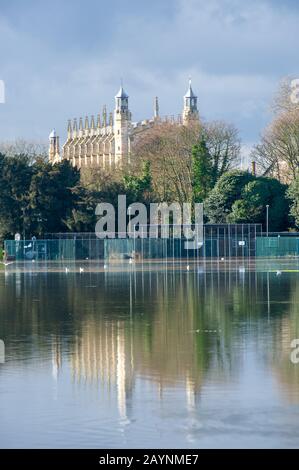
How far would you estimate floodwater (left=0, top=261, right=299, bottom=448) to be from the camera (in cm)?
1802

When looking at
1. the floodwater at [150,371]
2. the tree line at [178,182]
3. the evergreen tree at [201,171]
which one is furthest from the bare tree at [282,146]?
the floodwater at [150,371]

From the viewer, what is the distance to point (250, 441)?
1733 cm

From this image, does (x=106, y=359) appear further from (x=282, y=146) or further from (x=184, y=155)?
(x=184, y=155)

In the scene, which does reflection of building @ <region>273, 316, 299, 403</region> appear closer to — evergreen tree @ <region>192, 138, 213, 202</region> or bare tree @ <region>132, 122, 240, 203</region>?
evergreen tree @ <region>192, 138, 213, 202</region>

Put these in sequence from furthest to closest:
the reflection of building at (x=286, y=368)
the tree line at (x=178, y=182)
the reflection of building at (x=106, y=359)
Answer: the tree line at (x=178, y=182) → the reflection of building at (x=106, y=359) → the reflection of building at (x=286, y=368)

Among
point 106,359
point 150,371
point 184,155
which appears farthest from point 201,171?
point 150,371

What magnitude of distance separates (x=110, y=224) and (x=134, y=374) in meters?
72.4

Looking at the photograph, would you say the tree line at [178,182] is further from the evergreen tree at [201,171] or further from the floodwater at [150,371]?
the floodwater at [150,371]

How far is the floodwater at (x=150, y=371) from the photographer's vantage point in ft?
59.1

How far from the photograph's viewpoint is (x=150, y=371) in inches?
944

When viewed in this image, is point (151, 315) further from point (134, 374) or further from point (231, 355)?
point (134, 374)

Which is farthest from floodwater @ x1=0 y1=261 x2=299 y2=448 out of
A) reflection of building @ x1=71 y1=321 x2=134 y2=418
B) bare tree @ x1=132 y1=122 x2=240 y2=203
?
bare tree @ x1=132 y1=122 x2=240 y2=203

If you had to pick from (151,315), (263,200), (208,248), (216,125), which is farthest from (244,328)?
(216,125)

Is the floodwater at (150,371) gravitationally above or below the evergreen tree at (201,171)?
below
